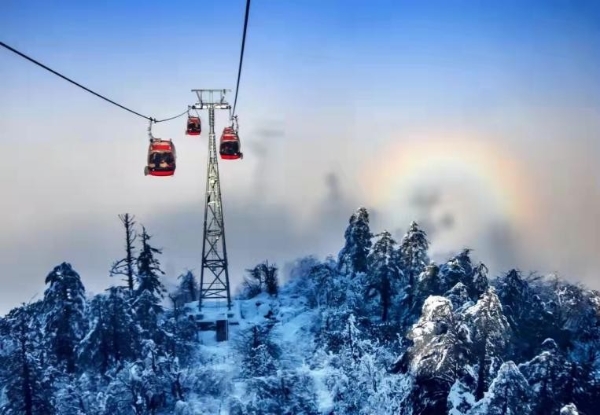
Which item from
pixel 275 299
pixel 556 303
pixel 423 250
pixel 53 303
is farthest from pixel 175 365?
pixel 556 303

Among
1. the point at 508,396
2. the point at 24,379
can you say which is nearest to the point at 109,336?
the point at 24,379

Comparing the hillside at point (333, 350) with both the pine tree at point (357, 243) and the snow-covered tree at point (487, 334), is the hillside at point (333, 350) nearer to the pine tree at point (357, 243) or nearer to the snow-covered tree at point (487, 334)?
the snow-covered tree at point (487, 334)

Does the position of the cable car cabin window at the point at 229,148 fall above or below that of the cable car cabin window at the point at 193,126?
below

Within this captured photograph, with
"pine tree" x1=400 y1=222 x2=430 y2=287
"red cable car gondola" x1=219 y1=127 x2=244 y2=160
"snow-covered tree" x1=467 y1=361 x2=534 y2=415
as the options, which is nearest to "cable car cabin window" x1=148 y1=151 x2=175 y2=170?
"red cable car gondola" x1=219 y1=127 x2=244 y2=160

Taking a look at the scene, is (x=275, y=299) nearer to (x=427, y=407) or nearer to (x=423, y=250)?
(x=423, y=250)

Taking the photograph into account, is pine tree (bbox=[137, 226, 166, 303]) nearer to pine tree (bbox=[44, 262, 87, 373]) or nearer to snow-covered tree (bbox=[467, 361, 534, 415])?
pine tree (bbox=[44, 262, 87, 373])

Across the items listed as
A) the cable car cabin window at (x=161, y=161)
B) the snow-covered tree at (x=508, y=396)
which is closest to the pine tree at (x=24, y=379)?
the cable car cabin window at (x=161, y=161)
